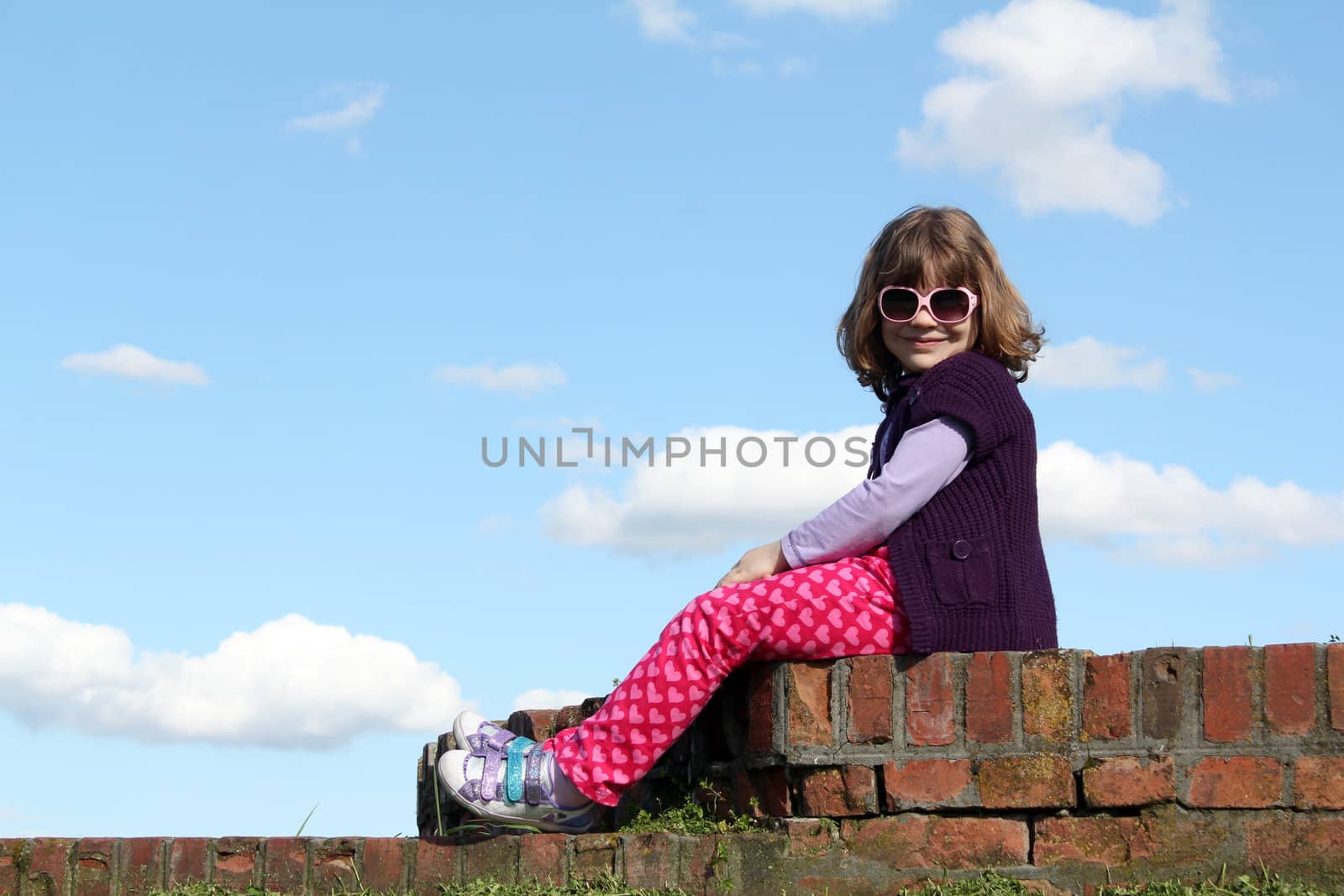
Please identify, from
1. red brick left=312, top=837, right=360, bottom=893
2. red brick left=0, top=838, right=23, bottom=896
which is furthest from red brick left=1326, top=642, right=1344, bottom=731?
red brick left=0, top=838, right=23, bottom=896

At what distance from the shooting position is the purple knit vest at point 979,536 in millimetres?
3773

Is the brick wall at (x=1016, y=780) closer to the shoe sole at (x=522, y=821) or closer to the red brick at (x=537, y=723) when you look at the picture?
the shoe sole at (x=522, y=821)

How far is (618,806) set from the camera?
14.1ft

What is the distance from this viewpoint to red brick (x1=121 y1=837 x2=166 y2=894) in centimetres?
422

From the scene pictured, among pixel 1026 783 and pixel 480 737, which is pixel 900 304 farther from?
pixel 480 737

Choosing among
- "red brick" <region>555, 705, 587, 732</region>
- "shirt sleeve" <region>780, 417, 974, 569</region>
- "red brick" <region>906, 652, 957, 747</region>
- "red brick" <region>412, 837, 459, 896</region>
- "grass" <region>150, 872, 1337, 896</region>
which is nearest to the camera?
"grass" <region>150, 872, 1337, 896</region>

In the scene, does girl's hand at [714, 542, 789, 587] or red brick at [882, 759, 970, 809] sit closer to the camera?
red brick at [882, 759, 970, 809]

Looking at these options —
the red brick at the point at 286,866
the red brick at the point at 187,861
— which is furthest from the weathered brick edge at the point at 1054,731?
the red brick at the point at 187,861

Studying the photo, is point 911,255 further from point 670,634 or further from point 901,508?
point 670,634

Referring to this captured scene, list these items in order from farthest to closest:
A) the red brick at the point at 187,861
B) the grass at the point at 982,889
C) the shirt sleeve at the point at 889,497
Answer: the red brick at the point at 187,861
the shirt sleeve at the point at 889,497
the grass at the point at 982,889

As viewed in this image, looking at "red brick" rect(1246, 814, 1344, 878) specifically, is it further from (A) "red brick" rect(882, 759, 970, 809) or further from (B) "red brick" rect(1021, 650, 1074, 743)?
(A) "red brick" rect(882, 759, 970, 809)

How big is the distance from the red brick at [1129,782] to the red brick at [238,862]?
7.65 feet

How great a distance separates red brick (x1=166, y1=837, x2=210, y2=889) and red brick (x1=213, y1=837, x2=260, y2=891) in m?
0.04

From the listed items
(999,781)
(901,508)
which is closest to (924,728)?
(999,781)
